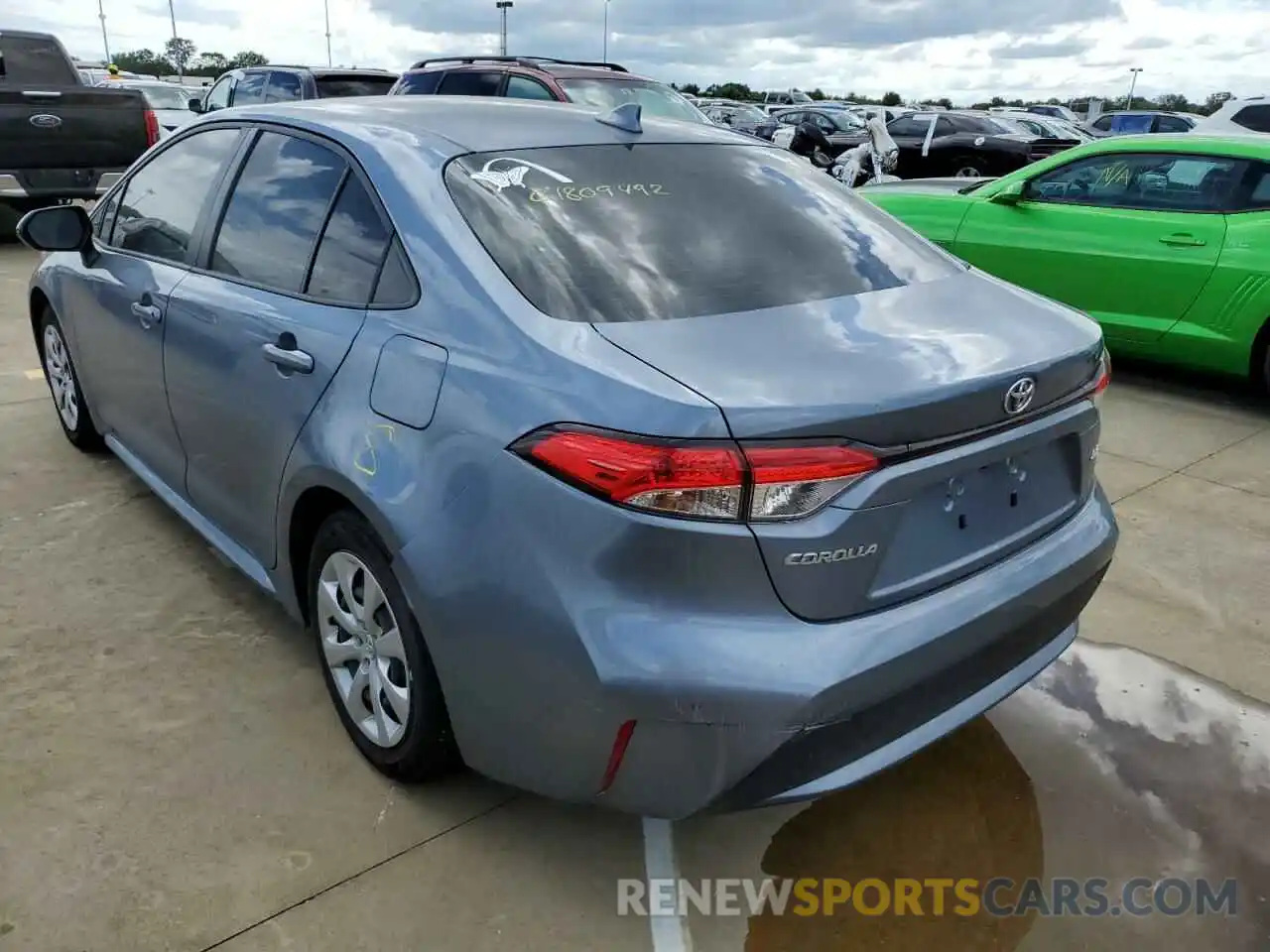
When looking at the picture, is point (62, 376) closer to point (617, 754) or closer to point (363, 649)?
point (363, 649)

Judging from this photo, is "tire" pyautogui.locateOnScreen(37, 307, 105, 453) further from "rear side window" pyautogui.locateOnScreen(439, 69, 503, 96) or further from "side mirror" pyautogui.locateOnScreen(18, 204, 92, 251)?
"rear side window" pyautogui.locateOnScreen(439, 69, 503, 96)

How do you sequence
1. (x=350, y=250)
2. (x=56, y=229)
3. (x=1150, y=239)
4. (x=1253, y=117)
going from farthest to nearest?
(x=1253, y=117) < (x=1150, y=239) < (x=56, y=229) < (x=350, y=250)

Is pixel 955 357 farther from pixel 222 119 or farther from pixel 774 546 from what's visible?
pixel 222 119

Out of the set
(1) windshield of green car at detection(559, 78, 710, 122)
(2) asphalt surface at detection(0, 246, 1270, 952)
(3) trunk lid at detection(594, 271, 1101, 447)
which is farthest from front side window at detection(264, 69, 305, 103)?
(3) trunk lid at detection(594, 271, 1101, 447)

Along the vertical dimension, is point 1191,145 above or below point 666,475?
above

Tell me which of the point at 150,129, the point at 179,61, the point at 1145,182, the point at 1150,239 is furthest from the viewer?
the point at 179,61

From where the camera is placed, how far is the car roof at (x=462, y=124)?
2660 millimetres

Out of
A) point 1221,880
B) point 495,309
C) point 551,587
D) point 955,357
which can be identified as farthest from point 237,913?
point 1221,880

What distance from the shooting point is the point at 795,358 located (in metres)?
2.05

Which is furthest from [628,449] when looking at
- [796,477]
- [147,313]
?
[147,313]

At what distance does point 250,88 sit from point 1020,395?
1240 cm

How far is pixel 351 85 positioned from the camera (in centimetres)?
1130

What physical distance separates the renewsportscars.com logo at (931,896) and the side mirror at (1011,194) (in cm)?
513

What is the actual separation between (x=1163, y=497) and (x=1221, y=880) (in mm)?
2563
